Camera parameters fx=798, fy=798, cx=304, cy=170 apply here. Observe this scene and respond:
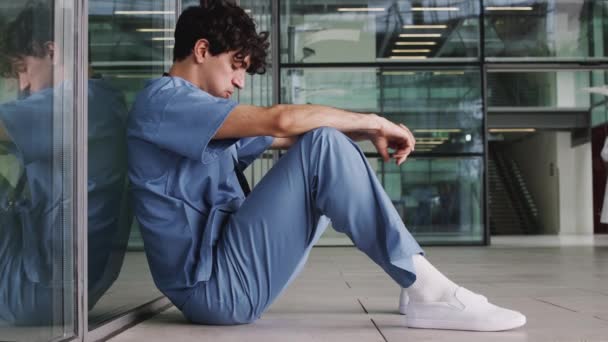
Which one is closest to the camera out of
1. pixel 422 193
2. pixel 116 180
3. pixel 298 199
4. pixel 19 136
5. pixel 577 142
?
pixel 19 136

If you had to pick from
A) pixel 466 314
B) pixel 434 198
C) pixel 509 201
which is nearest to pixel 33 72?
pixel 466 314

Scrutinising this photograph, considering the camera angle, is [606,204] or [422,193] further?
[422,193]

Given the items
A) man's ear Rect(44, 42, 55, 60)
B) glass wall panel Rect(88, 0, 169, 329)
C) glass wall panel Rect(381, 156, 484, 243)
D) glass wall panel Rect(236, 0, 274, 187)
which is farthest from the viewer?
glass wall panel Rect(381, 156, 484, 243)

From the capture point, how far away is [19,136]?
4.76 feet

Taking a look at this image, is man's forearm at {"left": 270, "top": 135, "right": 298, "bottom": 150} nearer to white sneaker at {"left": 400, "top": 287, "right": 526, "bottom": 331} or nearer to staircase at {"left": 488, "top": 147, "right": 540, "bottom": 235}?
white sneaker at {"left": 400, "top": 287, "right": 526, "bottom": 331}

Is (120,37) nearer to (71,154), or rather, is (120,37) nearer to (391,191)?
(71,154)

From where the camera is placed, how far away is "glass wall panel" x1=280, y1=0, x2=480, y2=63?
8.59 metres

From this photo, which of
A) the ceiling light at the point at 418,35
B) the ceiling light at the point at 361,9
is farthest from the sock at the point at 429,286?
the ceiling light at the point at 361,9

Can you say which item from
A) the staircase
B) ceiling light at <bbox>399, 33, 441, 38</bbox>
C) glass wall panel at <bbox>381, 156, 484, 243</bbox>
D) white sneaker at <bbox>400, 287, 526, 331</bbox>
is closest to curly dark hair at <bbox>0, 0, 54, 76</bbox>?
white sneaker at <bbox>400, 287, 526, 331</bbox>

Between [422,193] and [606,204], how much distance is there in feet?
5.93

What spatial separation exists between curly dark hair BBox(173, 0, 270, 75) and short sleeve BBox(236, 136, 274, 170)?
26 cm

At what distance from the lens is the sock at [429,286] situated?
190 centimetres

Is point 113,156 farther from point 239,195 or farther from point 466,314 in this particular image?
point 466,314

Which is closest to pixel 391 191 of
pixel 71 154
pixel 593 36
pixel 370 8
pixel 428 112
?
pixel 428 112
